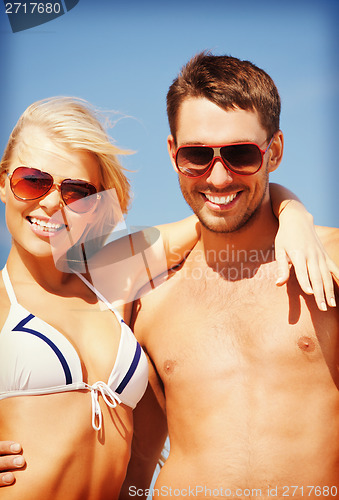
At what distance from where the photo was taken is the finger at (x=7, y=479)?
1931mm

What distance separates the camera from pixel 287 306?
2.32 metres

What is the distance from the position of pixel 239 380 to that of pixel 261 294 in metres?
Answer: 0.41

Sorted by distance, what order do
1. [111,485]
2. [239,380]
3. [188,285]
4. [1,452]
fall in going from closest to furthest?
[1,452] → [111,485] → [239,380] → [188,285]

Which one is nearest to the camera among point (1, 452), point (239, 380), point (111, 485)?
point (1, 452)

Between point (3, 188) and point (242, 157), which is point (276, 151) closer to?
point (242, 157)

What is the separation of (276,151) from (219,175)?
40 centimetres

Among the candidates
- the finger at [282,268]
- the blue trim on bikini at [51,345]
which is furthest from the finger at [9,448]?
the finger at [282,268]

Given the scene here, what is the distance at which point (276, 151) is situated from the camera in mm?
A: 2496

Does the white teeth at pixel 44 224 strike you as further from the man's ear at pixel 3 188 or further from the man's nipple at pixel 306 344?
the man's nipple at pixel 306 344

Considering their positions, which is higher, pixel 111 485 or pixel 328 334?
pixel 328 334

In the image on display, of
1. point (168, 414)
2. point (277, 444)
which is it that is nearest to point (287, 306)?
point (277, 444)

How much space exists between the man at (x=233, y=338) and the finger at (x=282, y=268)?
333 mm

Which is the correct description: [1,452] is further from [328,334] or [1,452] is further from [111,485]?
[328,334]

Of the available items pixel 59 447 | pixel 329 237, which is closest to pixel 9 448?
pixel 59 447
